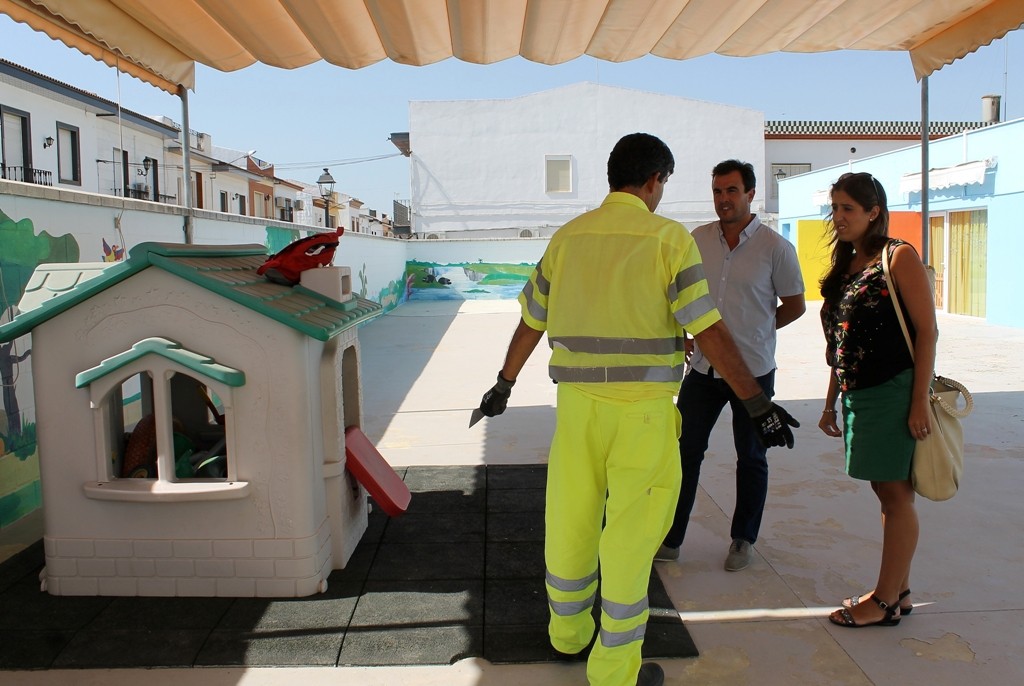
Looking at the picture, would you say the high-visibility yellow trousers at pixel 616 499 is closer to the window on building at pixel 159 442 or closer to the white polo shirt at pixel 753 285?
the white polo shirt at pixel 753 285

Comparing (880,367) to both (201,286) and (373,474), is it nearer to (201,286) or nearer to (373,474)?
(373,474)

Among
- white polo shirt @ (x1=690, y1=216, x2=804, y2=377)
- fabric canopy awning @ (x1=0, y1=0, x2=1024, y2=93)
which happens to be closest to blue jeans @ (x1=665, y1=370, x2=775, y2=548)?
white polo shirt @ (x1=690, y1=216, x2=804, y2=377)

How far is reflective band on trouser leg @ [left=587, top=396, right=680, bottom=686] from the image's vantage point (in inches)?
101

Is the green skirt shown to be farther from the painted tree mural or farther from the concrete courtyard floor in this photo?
the painted tree mural

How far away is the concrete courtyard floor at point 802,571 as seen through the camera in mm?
2812

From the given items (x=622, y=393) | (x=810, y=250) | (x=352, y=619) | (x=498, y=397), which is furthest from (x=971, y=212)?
(x=352, y=619)

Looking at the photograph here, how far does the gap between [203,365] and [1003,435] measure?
571 centimetres

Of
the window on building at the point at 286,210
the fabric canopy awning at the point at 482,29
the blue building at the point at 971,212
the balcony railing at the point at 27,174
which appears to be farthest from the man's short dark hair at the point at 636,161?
the window on building at the point at 286,210

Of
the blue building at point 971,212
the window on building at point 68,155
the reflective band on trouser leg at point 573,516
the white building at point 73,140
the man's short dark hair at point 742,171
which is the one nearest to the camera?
the reflective band on trouser leg at point 573,516

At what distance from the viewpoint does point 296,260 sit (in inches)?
154

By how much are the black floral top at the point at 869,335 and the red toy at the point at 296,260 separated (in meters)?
2.22

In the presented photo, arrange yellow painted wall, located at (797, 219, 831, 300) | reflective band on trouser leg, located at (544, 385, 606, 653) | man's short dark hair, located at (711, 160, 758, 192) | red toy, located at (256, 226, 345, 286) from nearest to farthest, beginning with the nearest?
reflective band on trouser leg, located at (544, 385, 606, 653), man's short dark hair, located at (711, 160, 758, 192), red toy, located at (256, 226, 345, 286), yellow painted wall, located at (797, 219, 831, 300)

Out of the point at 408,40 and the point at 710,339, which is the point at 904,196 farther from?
the point at 710,339

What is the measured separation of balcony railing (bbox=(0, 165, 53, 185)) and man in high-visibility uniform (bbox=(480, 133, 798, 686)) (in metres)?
25.4
